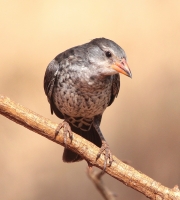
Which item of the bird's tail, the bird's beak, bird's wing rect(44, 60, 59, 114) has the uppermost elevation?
bird's wing rect(44, 60, 59, 114)

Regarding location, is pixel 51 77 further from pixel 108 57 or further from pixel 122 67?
pixel 122 67

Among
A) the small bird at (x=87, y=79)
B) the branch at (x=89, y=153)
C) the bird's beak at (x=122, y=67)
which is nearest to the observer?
the branch at (x=89, y=153)

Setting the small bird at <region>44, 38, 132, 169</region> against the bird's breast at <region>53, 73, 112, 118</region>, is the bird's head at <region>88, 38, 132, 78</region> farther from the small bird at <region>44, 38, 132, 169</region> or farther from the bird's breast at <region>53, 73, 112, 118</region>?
the bird's breast at <region>53, 73, 112, 118</region>

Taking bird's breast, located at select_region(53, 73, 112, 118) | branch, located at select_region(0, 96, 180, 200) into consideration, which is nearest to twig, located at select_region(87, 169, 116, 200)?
branch, located at select_region(0, 96, 180, 200)

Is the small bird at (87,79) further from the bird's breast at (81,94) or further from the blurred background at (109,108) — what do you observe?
the blurred background at (109,108)

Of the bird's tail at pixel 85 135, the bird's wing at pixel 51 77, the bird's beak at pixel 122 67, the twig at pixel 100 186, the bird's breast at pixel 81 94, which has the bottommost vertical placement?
the twig at pixel 100 186

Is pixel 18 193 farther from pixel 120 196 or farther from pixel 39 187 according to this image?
pixel 120 196

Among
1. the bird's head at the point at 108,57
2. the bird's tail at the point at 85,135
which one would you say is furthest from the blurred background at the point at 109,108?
the bird's head at the point at 108,57
